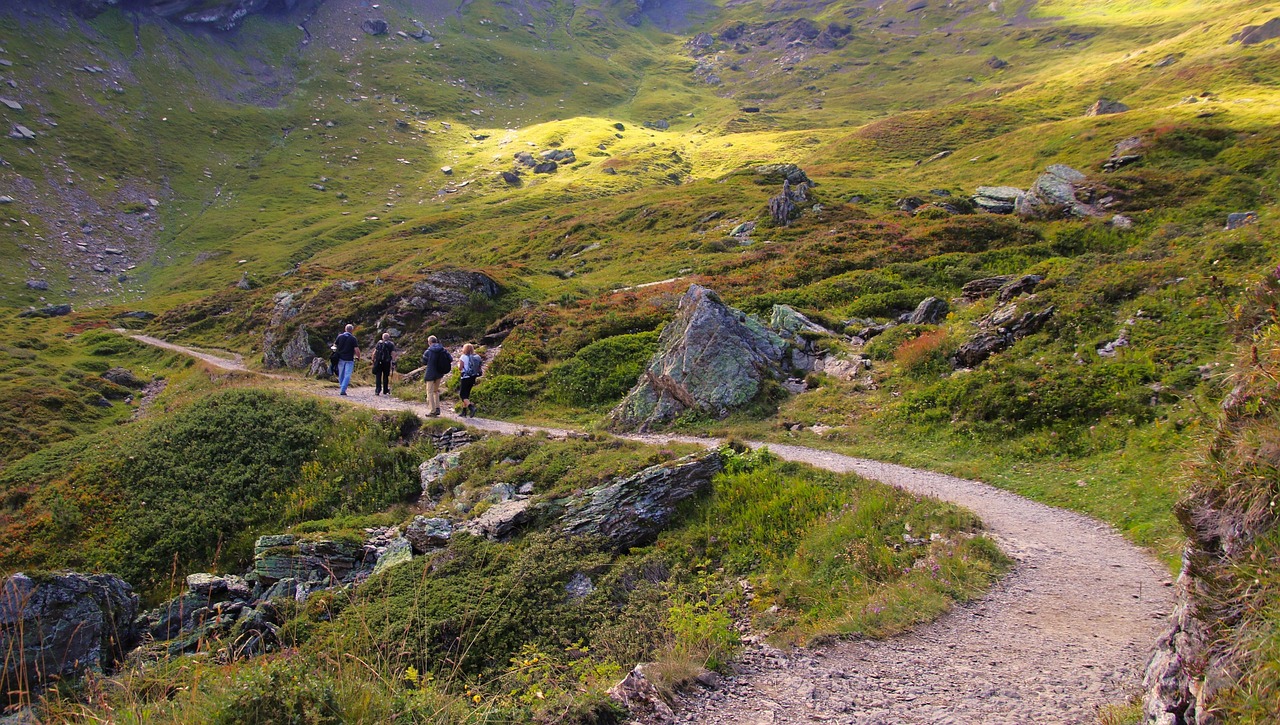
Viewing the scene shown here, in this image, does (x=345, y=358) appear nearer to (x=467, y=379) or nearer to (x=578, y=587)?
(x=467, y=379)

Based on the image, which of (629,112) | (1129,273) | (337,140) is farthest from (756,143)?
(1129,273)

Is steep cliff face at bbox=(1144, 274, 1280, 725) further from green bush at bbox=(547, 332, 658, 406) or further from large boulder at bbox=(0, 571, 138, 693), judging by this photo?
green bush at bbox=(547, 332, 658, 406)

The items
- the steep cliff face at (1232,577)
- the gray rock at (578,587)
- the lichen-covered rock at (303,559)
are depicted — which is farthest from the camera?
the lichen-covered rock at (303,559)

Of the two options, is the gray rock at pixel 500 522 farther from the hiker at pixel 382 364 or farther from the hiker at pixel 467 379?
the hiker at pixel 382 364

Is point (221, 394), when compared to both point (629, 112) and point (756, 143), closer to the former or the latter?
point (756, 143)

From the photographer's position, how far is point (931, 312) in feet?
77.6

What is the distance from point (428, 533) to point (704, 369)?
10328mm

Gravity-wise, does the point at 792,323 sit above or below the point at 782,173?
below

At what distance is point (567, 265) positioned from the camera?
55219 millimetres

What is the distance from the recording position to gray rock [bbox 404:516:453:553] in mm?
13000

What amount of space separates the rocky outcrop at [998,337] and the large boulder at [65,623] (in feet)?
67.0

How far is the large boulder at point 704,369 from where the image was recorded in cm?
1980

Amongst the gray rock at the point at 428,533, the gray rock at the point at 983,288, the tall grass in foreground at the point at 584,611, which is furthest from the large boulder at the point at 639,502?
→ the gray rock at the point at 983,288

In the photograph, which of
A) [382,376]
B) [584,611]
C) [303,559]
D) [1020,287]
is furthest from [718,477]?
[382,376]
